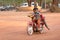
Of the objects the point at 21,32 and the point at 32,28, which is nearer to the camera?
the point at 32,28

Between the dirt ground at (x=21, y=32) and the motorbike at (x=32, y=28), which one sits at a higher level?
the motorbike at (x=32, y=28)

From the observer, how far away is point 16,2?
7619cm

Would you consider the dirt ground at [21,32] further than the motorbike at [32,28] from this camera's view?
No

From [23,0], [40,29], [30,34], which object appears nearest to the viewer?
[30,34]

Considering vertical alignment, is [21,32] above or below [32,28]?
below

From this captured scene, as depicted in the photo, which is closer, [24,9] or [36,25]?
[36,25]

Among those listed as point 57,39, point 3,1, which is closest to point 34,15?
point 57,39

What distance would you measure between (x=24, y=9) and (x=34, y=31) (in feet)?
117

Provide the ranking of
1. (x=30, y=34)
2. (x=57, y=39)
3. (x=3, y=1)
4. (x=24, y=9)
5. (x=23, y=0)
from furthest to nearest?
1. (x=23, y=0)
2. (x=3, y=1)
3. (x=24, y=9)
4. (x=30, y=34)
5. (x=57, y=39)

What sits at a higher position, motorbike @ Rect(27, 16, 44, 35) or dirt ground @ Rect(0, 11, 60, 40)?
motorbike @ Rect(27, 16, 44, 35)

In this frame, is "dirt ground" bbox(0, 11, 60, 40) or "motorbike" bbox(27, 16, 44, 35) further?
"motorbike" bbox(27, 16, 44, 35)

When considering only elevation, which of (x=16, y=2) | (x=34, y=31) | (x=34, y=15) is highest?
(x=34, y=15)

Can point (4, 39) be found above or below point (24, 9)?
above

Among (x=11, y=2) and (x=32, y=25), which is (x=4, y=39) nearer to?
(x=32, y=25)
